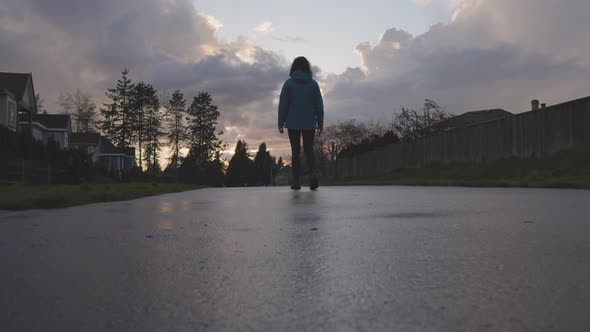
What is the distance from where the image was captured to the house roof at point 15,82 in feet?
114

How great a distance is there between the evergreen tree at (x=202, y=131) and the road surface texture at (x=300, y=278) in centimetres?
6850

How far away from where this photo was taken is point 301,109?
1126cm

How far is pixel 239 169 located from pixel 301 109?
336 feet

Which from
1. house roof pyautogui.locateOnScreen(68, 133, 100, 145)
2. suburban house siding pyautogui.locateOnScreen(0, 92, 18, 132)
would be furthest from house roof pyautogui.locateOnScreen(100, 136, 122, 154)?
suburban house siding pyautogui.locateOnScreen(0, 92, 18, 132)

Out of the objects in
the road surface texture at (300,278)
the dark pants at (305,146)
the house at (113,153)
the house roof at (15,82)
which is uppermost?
the house roof at (15,82)

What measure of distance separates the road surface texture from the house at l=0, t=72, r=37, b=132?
30779 mm

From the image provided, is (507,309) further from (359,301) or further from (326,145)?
(326,145)

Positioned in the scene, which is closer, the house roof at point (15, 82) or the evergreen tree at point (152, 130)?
the house roof at point (15, 82)

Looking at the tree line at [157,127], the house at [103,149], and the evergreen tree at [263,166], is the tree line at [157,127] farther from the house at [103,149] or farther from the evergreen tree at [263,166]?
the evergreen tree at [263,166]

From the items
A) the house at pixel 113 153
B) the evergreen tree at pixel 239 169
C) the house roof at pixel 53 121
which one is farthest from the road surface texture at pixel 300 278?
the evergreen tree at pixel 239 169

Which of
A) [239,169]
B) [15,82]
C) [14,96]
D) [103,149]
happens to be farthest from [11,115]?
[239,169]

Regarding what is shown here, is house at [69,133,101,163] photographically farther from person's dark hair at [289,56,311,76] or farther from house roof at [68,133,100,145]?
person's dark hair at [289,56,311,76]

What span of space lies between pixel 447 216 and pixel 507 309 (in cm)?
306

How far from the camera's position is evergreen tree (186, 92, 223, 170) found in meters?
71.2
